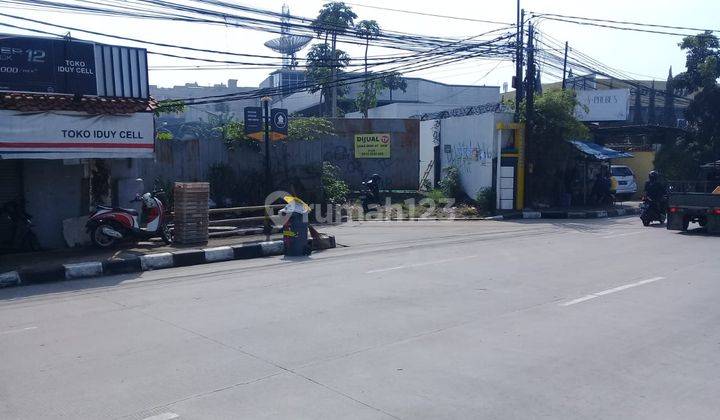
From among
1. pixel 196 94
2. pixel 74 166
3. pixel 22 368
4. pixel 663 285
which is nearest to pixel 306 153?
pixel 74 166

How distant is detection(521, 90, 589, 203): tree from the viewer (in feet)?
76.9

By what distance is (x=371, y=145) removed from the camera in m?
26.2

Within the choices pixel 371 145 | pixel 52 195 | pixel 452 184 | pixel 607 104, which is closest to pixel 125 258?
pixel 52 195

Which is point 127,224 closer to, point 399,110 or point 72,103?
point 72,103

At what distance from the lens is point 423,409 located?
4.92 meters

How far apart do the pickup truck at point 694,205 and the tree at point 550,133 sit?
574 centimetres

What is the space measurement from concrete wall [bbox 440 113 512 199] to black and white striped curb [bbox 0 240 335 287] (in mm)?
10601

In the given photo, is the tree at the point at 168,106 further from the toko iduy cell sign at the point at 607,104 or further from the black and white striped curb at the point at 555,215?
the toko iduy cell sign at the point at 607,104

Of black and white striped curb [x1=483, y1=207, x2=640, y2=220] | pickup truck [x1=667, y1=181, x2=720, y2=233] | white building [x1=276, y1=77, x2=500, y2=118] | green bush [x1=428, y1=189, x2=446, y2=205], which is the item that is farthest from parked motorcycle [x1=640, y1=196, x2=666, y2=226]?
white building [x1=276, y1=77, x2=500, y2=118]

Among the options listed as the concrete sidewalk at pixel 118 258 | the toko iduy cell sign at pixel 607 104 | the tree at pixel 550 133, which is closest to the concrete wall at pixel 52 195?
the concrete sidewalk at pixel 118 258

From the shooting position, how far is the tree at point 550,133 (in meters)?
23.5

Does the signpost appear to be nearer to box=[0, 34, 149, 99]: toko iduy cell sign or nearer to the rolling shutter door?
box=[0, 34, 149, 99]: toko iduy cell sign

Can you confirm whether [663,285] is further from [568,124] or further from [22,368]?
[568,124]

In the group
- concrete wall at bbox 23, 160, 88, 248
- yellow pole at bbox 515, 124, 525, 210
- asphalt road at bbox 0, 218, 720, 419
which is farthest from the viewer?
yellow pole at bbox 515, 124, 525, 210
